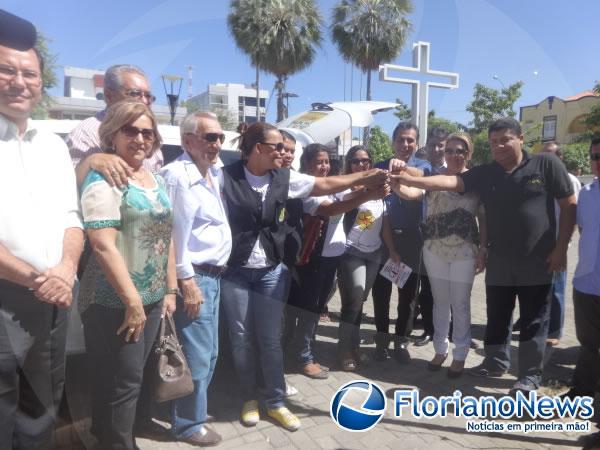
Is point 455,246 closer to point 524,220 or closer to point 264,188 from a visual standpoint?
point 524,220

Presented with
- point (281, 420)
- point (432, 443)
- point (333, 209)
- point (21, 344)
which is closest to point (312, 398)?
point (281, 420)

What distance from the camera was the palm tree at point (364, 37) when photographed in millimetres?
15711

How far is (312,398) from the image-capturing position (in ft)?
9.77

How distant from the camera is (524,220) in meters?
2.86

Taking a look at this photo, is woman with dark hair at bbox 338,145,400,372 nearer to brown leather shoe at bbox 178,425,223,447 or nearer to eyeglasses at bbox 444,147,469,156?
eyeglasses at bbox 444,147,469,156

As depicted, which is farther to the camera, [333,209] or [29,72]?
[333,209]

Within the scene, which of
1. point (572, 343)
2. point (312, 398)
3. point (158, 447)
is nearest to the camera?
point (158, 447)

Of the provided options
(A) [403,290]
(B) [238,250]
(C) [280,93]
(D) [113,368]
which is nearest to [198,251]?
(B) [238,250]

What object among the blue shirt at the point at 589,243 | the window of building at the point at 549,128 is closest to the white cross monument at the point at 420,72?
the blue shirt at the point at 589,243

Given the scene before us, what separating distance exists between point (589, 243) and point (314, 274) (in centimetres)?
177

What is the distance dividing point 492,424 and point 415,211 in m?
1.57

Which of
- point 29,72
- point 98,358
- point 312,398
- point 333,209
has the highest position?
point 29,72

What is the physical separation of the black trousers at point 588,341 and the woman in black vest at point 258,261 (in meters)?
1.78

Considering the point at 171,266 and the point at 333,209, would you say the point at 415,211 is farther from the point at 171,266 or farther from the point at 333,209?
the point at 171,266
